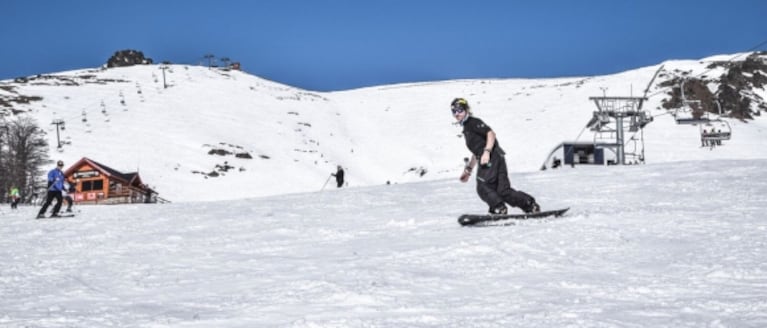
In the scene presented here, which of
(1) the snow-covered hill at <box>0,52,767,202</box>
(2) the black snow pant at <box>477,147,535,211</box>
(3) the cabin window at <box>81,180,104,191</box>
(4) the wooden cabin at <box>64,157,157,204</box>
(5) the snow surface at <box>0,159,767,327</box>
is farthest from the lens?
(1) the snow-covered hill at <box>0,52,767,202</box>

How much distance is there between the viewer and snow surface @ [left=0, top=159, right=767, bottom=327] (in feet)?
15.3

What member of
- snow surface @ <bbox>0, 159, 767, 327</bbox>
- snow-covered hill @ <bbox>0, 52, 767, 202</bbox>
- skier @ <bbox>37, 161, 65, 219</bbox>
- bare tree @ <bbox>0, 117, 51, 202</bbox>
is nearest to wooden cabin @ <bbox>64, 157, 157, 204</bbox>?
snow-covered hill @ <bbox>0, 52, 767, 202</bbox>

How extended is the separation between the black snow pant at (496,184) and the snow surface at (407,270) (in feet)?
1.74

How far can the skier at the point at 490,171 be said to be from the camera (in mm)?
10398

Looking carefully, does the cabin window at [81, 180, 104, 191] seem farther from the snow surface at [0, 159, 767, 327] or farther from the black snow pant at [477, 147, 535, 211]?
the black snow pant at [477, 147, 535, 211]

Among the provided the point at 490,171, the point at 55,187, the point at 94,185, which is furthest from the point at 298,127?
the point at 490,171

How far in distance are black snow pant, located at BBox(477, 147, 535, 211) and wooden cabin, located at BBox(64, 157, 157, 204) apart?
38.0 meters

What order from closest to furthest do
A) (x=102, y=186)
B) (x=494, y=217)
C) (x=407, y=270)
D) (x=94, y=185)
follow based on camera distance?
(x=407, y=270) < (x=494, y=217) < (x=102, y=186) < (x=94, y=185)

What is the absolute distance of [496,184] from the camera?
10477 millimetres

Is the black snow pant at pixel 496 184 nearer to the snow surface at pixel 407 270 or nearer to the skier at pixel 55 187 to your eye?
the snow surface at pixel 407 270

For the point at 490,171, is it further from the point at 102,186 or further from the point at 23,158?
the point at 23,158

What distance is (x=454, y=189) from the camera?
2041cm

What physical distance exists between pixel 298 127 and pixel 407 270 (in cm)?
6977

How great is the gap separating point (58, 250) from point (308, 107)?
7886cm
